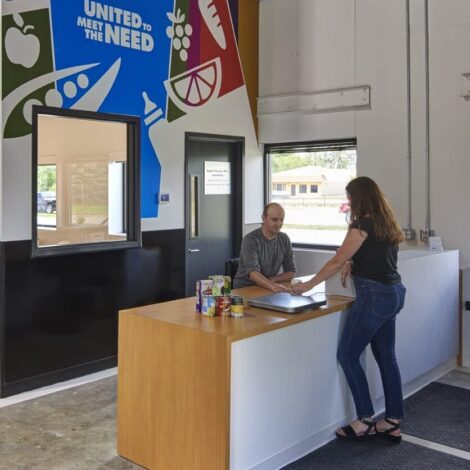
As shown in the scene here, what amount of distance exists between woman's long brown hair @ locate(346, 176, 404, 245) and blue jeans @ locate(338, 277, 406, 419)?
28 cm

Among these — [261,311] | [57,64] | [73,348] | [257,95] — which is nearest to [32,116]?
[57,64]

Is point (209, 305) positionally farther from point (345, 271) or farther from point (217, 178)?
point (217, 178)

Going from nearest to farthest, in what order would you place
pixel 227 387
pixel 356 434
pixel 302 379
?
pixel 227 387, pixel 302 379, pixel 356 434

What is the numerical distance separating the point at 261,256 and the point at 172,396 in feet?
4.73

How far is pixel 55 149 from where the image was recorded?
5.50 meters

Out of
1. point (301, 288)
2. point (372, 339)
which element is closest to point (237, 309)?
point (301, 288)

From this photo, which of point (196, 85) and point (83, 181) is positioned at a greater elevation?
point (196, 85)

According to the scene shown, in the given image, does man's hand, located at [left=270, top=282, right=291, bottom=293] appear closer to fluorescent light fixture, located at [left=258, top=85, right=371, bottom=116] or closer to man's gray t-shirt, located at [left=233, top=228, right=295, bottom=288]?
Answer: man's gray t-shirt, located at [left=233, top=228, right=295, bottom=288]

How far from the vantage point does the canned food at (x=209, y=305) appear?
9.80 feet

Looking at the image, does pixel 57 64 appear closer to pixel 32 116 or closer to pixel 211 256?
pixel 32 116

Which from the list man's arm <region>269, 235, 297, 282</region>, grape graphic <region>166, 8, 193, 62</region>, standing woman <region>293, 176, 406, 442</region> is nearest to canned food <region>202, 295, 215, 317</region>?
standing woman <region>293, 176, 406, 442</region>

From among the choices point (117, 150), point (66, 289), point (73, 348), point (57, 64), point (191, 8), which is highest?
point (191, 8)

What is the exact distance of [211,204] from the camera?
19.3ft

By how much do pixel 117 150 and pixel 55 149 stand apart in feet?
2.28
